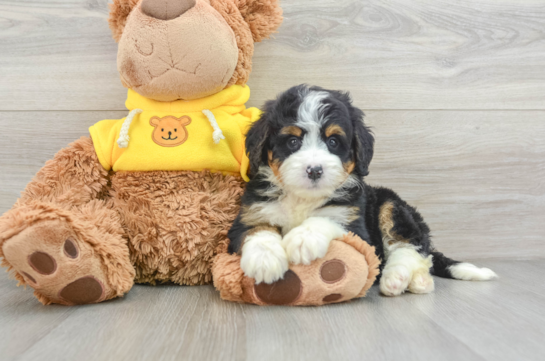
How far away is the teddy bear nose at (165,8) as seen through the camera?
1791 mm

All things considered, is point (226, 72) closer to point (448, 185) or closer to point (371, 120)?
point (371, 120)

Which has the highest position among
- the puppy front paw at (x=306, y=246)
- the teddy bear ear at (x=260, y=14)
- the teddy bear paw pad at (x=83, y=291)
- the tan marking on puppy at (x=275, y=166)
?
the teddy bear ear at (x=260, y=14)

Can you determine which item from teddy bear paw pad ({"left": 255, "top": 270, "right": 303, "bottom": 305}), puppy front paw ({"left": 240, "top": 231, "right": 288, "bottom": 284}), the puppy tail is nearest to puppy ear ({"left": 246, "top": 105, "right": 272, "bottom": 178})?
puppy front paw ({"left": 240, "top": 231, "right": 288, "bottom": 284})

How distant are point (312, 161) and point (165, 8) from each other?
2.91 feet

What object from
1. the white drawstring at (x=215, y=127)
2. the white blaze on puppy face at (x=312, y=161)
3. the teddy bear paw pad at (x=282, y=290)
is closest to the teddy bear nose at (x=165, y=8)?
the white drawstring at (x=215, y=127)

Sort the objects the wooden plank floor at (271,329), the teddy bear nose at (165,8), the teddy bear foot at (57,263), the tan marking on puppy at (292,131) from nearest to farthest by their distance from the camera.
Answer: the wooden plank floor at (271,329), the teddy bear foot at (57,263), the tan marking on puppy at (292,131), the teddy bear nose at (165,8)

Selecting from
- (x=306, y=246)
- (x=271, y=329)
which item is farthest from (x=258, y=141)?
(x=271, y=329)

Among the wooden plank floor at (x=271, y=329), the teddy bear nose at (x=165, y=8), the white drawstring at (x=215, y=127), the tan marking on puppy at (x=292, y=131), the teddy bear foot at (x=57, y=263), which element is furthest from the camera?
the white drawstring at (x=215, y=127)

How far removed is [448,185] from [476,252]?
0.44 meters

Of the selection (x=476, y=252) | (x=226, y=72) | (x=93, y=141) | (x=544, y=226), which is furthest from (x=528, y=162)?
(x=93, y=141)

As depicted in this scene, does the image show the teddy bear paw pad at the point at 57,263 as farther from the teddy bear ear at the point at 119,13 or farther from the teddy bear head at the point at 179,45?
the teddy bear ear at the point at 119,13

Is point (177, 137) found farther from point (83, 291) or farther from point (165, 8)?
point (83, 291)

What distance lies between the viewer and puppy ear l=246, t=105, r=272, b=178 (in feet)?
5.75

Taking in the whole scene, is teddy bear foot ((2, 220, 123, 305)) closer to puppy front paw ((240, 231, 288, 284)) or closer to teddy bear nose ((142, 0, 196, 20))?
puppy front paw ((240, 231, 288, 284))
